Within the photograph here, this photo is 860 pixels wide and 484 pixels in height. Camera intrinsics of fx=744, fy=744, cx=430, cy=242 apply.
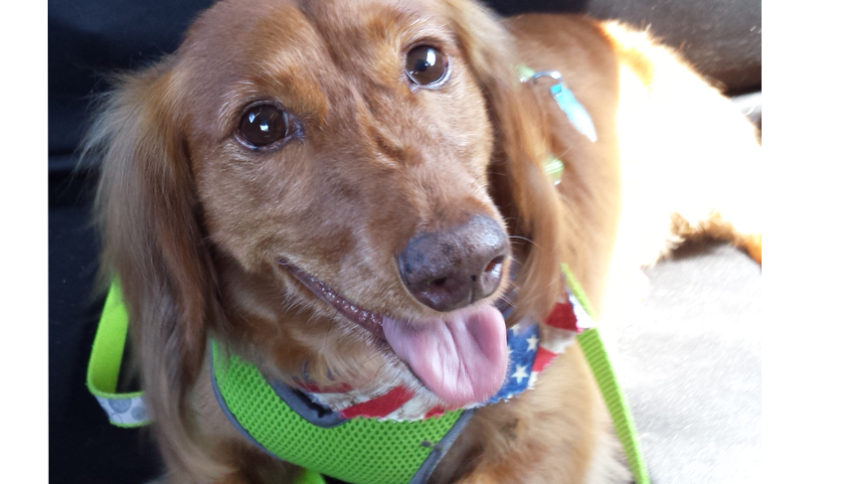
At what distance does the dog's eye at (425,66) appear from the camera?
1.40 m

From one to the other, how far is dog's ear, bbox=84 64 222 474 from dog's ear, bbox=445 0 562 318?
62cm

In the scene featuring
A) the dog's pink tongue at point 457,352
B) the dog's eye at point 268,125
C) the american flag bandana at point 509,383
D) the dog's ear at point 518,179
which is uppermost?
the dog's eye at point 268,125

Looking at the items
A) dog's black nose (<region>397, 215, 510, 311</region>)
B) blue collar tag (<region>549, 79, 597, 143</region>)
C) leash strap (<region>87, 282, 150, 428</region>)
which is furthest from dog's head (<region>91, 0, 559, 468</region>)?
leash strap (<region>87, 282, 150, 428</region>)

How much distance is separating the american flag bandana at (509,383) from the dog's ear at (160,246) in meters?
0.27

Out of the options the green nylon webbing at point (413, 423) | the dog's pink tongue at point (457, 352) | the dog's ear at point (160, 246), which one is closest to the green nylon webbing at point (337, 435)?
the green nylon webbing at point (413, 423)

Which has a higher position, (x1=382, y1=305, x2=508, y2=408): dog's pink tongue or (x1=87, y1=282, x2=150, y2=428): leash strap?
(x1=382, y1=305, x2=508, y2=408): dog's pink tongue

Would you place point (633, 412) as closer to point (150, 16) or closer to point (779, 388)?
point (779, 388)

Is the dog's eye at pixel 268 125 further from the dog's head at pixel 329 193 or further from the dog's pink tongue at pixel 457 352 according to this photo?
the dog's pink tongue at pixel 457 352

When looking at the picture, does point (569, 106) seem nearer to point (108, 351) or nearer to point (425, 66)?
point (425, 66)

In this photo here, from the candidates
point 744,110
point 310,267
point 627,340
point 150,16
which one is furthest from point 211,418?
point 744,110

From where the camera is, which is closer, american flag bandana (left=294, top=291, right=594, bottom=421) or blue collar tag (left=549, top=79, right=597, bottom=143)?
american flag bandana (left=294, top=291, right=594, bottom=421)

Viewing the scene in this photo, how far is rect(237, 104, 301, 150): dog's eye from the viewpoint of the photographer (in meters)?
1.33

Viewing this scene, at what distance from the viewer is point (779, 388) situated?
160 cm

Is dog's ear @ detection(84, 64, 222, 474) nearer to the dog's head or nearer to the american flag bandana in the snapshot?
the dog's head
